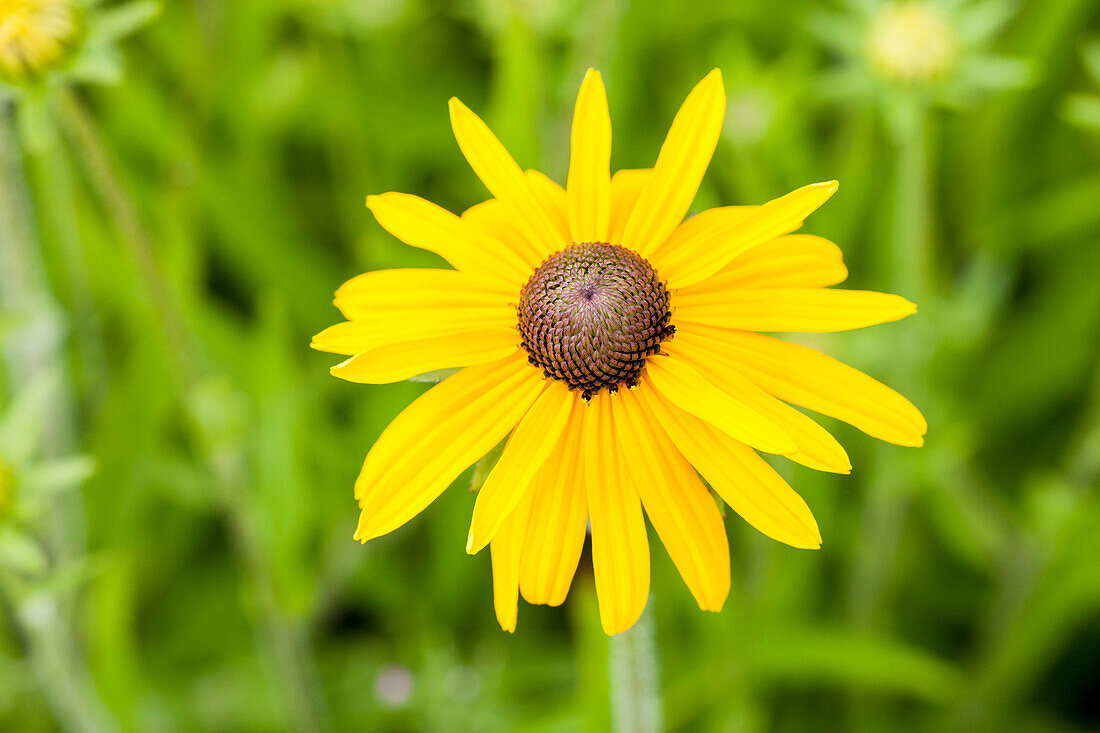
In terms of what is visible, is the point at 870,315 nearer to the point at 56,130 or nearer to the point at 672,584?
the point at 672,584

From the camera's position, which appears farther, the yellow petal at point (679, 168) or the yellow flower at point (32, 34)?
the yellow flower at point (32, 34)

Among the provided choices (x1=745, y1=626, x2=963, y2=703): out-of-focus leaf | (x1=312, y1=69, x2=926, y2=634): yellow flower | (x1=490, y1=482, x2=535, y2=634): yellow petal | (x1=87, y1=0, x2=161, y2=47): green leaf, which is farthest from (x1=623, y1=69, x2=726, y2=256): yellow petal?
(x1=745, y1=626, x2=963, y2=703): out-of-focus leaf

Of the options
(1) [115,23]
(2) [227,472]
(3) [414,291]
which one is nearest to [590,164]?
(3) [414,291]

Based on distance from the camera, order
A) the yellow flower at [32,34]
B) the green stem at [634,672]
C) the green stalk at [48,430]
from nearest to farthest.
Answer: the green stem at [634,672] < the yellow flower at [32,34] < the green stalk at [48,430]

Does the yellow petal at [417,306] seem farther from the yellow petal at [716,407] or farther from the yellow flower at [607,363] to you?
the yellow petal at [716,407]

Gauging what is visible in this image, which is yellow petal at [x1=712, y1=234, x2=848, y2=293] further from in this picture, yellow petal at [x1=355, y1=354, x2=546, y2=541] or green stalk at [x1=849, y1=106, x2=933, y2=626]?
green stalk at [x1=849, y1=106, x2=933, y2=626]

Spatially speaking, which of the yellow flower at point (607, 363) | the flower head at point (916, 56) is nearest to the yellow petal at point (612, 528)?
the yellow flower at point (607, 363)

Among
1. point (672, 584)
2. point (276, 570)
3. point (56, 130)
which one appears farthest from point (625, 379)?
point (56, 130)

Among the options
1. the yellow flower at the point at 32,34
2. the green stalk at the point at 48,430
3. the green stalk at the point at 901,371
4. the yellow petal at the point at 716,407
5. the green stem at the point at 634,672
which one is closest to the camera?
the yellow petal at the point at 716,407
